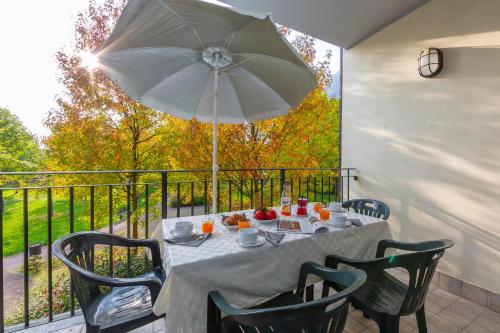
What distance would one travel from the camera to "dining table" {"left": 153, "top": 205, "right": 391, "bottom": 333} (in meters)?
1.10

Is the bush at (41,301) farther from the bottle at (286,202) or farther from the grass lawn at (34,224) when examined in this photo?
the bottle at (286,202)

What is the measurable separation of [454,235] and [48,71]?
7612 mm

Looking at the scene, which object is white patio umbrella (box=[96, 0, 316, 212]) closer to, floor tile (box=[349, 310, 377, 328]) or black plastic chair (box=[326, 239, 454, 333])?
black plastic chair (box=[326, 239, 454, 333])

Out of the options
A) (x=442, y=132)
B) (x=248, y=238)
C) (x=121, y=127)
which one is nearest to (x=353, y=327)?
(x=248, y=238)

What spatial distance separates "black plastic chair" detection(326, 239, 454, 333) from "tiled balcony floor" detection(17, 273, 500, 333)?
483 mm

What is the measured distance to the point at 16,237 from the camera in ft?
32.5

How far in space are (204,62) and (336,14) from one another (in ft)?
7.20

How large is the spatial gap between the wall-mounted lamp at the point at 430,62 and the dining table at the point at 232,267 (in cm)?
209

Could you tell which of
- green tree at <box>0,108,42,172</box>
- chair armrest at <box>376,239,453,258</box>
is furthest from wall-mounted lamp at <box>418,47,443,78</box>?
green tree at <box>0,108,42,172</box>

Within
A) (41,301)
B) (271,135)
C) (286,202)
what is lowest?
(41,301)

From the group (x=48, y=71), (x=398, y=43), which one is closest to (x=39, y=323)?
(x=398, y=43)

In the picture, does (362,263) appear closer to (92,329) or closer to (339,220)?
(339,220)

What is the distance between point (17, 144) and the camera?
10562 mm

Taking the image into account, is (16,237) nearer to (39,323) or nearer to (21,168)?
(21,168)
